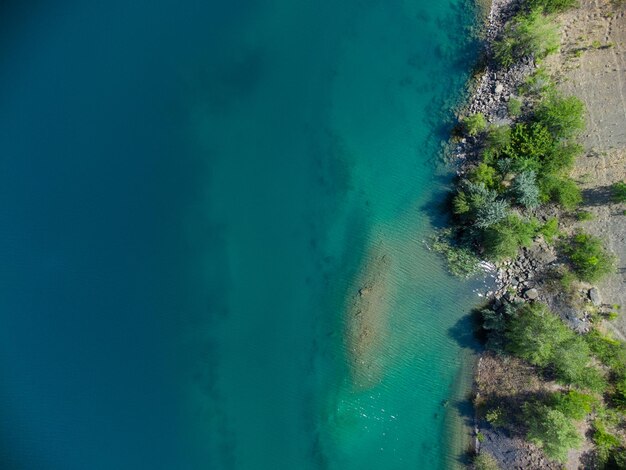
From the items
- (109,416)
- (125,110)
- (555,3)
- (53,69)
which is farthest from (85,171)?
(555,3)

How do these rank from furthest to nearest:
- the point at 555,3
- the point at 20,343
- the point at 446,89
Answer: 1. the point at 20,343
2. the point at 446,89
3. the point at 555,3

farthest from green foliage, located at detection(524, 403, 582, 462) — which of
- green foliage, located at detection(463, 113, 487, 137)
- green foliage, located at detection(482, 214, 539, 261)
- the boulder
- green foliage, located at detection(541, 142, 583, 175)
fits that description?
green foliage, located at detection(463, 113, 487, 137)

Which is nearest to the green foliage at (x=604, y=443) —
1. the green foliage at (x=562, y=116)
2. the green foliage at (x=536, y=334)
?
the green foliage at (x=536, y=334)

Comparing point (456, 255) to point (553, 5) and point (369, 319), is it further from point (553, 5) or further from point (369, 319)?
point (553, 5)

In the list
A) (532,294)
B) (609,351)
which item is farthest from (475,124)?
(609,351)

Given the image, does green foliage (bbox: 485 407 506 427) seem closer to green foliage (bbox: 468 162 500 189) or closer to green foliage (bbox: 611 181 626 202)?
green foliage (bbox: 468 162 500 189)

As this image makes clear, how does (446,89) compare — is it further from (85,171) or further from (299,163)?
(85,171)

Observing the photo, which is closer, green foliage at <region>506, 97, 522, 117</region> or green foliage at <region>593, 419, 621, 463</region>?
green foliage at <region>593, 419, 621, 463</region>

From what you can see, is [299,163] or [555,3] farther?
[299,163]
